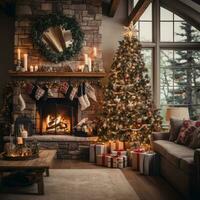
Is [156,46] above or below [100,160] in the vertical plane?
above

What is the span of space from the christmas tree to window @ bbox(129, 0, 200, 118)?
0.80 meters

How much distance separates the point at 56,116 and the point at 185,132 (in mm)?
3044

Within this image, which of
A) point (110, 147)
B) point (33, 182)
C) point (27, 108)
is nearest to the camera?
point (33, 182)

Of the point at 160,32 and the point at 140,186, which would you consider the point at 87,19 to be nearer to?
the point at 160,32

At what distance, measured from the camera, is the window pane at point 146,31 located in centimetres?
838

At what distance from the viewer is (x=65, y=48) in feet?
25.5

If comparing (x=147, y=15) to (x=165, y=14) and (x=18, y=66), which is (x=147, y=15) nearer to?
(x=165, y=14)

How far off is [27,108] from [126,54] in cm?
227

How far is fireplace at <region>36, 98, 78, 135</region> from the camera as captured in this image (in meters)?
7.78

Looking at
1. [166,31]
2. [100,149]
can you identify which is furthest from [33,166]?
[166,31]

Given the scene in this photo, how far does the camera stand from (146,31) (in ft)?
27.5

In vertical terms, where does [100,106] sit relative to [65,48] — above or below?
below

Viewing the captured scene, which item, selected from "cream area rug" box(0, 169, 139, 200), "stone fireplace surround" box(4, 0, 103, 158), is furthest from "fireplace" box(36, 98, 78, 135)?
"cream area rug" box(0, 169, 139, 200)

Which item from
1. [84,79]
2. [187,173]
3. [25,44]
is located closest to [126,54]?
[84,79]
